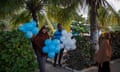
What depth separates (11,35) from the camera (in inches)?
261

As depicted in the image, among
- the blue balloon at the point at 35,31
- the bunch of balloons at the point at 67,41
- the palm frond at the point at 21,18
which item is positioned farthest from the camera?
the palm frond at the point at 21,18

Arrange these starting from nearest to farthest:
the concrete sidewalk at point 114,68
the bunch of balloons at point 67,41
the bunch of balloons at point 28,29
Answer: the bunch of balloons at point 28,29
the bunch of balloons at point 67,41
the concrete sidewalk at point 114,68

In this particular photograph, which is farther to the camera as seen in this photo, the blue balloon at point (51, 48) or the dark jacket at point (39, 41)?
the dark jacket at point (39, 41)

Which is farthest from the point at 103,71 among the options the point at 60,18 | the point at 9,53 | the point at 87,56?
the point at 60,18

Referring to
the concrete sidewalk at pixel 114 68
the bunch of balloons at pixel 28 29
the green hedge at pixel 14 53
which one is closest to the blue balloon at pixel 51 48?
the bunch of balloons at pixel 28 29

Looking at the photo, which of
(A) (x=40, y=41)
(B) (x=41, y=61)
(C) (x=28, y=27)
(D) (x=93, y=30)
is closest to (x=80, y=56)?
(D) (x=93, y=30)

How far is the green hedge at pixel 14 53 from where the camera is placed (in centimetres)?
646

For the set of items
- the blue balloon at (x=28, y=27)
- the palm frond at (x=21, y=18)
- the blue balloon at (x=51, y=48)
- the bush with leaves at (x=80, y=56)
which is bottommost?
the bush with leaves at (x=80, y=56)

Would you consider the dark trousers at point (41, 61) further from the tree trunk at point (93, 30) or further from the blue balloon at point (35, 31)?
the tree trunk at point (93, 30)

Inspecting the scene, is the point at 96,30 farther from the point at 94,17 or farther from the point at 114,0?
the point at 114,0

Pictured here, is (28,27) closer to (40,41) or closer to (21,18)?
(40,41)

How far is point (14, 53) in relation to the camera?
650 cm

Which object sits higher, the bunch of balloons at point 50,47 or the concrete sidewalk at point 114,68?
the bunch of balloons at point 50,47

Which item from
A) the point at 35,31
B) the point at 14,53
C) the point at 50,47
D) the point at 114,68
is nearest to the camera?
the point at 14,53
